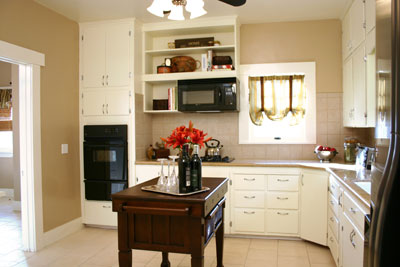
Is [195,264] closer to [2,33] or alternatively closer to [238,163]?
[238,163]

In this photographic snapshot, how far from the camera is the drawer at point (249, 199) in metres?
3.98

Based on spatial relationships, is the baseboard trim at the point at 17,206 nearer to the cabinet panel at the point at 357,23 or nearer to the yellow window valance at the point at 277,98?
the yellow window valance at the point at 277,98

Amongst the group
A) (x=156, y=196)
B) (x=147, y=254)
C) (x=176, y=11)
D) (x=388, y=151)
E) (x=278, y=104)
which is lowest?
(x=147, y=254)

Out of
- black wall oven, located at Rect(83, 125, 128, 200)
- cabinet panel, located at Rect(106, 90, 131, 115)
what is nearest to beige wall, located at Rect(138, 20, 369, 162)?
cabinet panel, located at Rect(106, 90, 131, 115)

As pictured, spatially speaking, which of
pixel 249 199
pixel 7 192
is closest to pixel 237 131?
pixel 249 199

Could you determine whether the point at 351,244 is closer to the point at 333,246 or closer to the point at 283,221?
the point at 333,246

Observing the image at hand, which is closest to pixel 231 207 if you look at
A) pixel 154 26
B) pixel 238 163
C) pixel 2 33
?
pixel 238 163

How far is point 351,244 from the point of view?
7.63ft

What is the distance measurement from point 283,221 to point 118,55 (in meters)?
2.95

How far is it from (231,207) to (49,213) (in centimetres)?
216

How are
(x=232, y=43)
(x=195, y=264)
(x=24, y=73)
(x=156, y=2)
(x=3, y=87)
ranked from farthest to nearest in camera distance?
(x=3, y=87), (x=232, y=43), (x=24, y=73), (x=156, y=2), (x=195, y=264)

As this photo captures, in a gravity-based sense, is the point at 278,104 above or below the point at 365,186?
above

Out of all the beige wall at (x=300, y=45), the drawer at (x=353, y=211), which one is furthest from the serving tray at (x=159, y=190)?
the beige wall at (x=300, y=45)

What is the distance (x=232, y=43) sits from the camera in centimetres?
460
